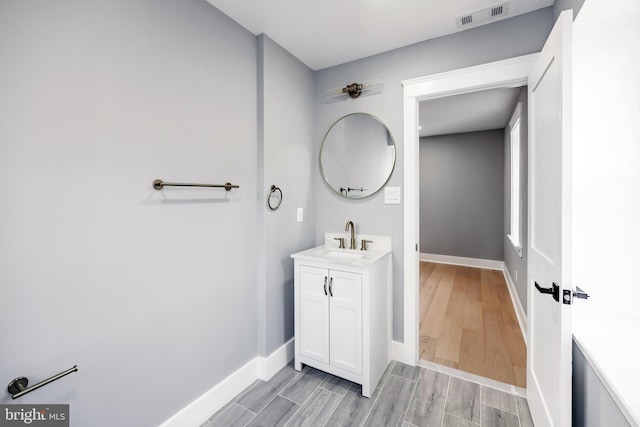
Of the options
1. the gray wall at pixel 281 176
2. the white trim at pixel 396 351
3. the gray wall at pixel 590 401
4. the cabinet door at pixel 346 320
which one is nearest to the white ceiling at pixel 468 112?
the gray wall at pixel 281 176

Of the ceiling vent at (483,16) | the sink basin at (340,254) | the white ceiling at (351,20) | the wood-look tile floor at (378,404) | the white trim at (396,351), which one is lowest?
the wood-look tile floor at (378,404)

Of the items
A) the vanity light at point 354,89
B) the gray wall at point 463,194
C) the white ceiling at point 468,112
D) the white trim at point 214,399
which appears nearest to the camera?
the white trim at point 214,399

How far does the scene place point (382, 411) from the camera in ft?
5.58

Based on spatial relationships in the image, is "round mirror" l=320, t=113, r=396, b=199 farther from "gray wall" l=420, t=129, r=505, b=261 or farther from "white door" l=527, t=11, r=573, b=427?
"gray wall" l=420, t=129, r=505, b=261

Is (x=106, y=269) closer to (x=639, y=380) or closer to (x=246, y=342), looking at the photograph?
(x=246, y=342)

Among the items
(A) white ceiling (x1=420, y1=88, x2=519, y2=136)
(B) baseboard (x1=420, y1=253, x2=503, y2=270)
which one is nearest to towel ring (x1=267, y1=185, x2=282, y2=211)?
(A) white ceiling (x1=420, y1=88, x2=519, y2=136)

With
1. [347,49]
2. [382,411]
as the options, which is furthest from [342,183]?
[382,411]

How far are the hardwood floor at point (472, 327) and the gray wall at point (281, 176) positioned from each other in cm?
130

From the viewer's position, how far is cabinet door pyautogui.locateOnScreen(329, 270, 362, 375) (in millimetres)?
1853

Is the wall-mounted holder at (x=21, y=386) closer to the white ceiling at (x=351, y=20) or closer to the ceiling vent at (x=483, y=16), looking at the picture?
the white ceiling at (x=351, y=20)

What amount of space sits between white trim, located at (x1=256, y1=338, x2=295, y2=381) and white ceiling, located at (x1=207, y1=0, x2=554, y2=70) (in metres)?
2.32

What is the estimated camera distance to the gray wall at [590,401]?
2.90 feet

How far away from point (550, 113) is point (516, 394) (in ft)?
5.74

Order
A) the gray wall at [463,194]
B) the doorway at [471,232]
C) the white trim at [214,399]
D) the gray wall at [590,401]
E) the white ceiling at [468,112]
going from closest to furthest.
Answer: the gray wall at [590,401] → the white trim at [214,399] → the doorway at [471,232] → the white ceiling at [468,112] → the gray wall at [463,194]
